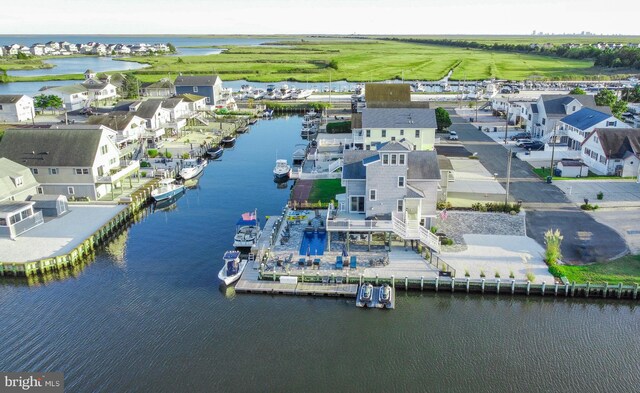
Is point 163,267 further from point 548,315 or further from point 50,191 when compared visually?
point 548,315

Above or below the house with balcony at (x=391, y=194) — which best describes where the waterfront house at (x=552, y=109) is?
above

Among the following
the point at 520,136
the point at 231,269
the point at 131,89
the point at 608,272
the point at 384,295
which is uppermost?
the point at 131,89

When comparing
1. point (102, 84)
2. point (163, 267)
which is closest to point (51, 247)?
point (163, 267)

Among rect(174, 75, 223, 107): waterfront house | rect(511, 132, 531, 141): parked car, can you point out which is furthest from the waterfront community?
rect(174, 75, 223, 107): waterfront house

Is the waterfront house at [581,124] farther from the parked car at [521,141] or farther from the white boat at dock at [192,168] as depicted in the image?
the white boat at dock at [192,168]

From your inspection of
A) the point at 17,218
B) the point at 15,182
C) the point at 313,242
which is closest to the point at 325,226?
the point at 313,242

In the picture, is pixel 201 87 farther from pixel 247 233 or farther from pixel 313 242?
pixel 313 242

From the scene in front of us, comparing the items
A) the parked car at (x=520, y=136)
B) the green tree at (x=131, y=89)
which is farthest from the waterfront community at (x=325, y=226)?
the green tree at (x=131, y=89)

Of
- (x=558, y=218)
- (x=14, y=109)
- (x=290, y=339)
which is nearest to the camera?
(x=290, y=339)
